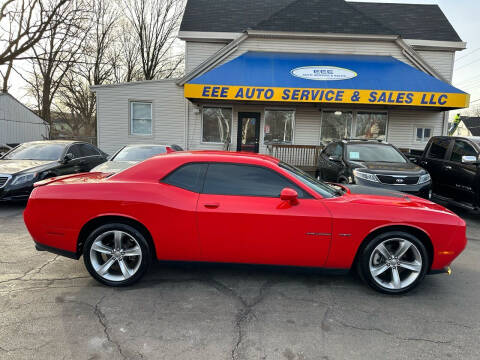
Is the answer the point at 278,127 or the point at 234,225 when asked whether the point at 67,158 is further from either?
the point at 278,127

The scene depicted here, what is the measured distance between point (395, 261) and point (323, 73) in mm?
10143

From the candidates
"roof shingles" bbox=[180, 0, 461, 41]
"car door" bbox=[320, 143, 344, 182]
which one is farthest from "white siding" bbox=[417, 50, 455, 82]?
"car door" bbox=[320, 143, 344, 182]

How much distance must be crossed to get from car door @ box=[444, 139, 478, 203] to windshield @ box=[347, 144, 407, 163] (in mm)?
1002

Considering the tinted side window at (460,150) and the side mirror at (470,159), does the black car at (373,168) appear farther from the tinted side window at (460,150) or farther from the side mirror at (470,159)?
the tinted side window at (460,150)

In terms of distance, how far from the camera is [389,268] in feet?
10.9

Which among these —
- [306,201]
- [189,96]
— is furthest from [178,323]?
[189,96]

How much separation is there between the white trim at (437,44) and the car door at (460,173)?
9.11 m

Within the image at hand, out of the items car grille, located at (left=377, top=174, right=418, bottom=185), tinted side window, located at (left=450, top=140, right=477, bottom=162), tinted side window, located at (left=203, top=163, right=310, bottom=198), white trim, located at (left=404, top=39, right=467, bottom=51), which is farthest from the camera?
white trim, located at (left=404, top=39, right=467, bottom=51)

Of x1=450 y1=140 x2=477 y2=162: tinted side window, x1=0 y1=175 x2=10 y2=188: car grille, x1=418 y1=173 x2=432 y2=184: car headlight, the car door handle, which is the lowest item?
x1=0 y1=175 x2=10 y2=188: car grille

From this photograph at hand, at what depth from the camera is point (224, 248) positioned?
327cm

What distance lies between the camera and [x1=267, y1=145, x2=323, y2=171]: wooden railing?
12602mm

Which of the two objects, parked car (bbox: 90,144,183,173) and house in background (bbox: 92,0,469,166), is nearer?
parked car (bbox: 90,144,183,173)

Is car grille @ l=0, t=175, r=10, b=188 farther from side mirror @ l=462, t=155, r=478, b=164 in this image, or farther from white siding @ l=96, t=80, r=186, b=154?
side mirror @ l=462, t=155, r=478, b=164

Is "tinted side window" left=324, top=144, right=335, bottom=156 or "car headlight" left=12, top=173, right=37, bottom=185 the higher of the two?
"tinted side window" left=324, top=144, right=335, bottom=156
